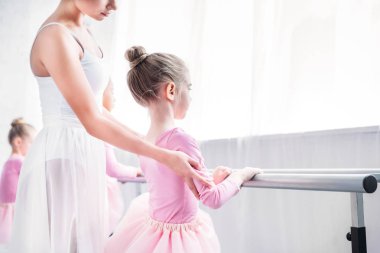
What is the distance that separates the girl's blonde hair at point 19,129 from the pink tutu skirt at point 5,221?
0.44 meters

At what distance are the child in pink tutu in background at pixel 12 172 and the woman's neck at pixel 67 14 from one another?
1.84m

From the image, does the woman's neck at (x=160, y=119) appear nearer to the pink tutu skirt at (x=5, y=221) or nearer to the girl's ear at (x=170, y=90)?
the girl's ear at (x=170, y=90)

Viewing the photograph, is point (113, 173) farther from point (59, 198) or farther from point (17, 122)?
point (17, 122)

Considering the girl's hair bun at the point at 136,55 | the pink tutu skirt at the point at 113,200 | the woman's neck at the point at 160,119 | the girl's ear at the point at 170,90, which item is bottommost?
the pink tutu skirt at the point at 113,200

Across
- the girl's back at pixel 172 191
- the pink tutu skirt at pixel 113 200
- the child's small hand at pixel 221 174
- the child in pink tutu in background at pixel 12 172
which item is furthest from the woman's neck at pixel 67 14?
the child in pink tutu in background at pixel 12 172

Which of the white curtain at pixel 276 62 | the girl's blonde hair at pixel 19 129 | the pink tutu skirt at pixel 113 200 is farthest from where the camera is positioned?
the girl's blonde hair at pixel 19 129

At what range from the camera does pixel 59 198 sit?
107 centimetres

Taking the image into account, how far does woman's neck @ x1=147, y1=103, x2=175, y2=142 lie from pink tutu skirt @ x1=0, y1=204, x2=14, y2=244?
1885 millimetres

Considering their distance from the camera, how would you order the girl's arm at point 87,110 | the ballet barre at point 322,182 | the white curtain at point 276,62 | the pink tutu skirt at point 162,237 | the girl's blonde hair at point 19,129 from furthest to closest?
the girl's blonde hair at point 19,129 → the white curtain at point 276,62 → the pink tutu skirt at point 162,237 → the girl's arm at point 87,110 → the ballet barre at point 322,182

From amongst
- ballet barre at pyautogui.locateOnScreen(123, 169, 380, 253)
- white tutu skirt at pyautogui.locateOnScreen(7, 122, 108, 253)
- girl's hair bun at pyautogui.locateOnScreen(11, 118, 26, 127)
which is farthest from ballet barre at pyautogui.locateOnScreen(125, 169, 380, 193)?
girl's hair bun at pyautogui.locateOnScreen(11, 118, 26, 127)

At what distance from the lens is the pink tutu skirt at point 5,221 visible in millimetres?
2699

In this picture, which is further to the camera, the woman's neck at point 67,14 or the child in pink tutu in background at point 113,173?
the child in pink tutu in background at point 113,173

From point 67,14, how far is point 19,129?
1.93m

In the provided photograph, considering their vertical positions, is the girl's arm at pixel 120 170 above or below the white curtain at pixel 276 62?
below
